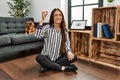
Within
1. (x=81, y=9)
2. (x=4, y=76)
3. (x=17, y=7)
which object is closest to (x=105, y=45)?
(x=81, y=9)

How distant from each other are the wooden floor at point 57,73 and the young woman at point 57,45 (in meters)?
0.12

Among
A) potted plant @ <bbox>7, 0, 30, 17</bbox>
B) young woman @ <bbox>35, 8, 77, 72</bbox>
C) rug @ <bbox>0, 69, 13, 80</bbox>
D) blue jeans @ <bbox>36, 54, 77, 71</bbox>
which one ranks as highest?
potted plant @ <bbox>7, 0, 30, 17</bbox>

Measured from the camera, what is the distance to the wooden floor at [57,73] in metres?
1.92

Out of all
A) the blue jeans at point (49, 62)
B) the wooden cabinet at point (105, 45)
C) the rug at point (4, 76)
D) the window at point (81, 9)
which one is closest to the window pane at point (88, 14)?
the window at point (81, 9)

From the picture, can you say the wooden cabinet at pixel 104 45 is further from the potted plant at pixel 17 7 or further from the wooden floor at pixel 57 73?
the potted plant at pixel 17 7

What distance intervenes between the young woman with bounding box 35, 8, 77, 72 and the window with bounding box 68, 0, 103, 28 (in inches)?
40.8

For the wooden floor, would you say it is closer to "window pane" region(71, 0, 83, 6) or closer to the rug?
the rug

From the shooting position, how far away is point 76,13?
10.8 ft

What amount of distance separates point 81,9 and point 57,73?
5.48ft

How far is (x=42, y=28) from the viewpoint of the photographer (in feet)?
6.90

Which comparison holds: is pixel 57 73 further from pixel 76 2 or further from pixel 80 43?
pixel 76 2

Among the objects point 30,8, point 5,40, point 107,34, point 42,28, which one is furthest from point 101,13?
point 30,8

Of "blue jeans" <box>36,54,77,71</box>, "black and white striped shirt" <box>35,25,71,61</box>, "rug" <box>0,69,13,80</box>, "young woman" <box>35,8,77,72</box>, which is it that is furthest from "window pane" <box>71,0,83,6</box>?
"rug" <box>0,69,13,80</box>

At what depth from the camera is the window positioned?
2989 millimetres
